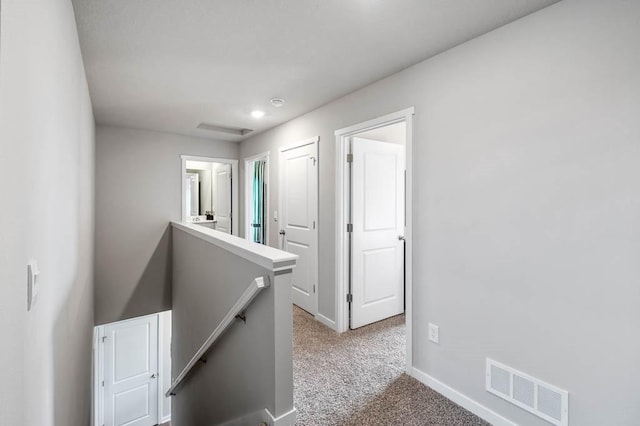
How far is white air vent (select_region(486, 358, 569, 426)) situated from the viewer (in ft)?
5.10

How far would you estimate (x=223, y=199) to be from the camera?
5535 millimetres

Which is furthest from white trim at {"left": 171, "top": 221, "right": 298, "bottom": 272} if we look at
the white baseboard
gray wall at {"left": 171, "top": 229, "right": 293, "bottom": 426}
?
the white baseboard

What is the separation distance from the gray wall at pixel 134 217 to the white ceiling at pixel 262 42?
1.33m

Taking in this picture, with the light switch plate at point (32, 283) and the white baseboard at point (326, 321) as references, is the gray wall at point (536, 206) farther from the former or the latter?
the light switch plate at point (32, 283)

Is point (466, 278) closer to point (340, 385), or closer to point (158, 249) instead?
point (340, 385)

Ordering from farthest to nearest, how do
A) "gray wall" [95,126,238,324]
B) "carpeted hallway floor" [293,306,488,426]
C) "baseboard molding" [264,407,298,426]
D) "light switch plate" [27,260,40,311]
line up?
1. "gray wall" [95,126,238,324]
2. "carpeted hallway floor" [293,306,488,426]
3. "baseboard molding" [264,407,298,426]
4. "light switch plate" [27,260,40,311]

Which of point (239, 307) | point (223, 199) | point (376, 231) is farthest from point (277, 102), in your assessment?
point (223, 199)

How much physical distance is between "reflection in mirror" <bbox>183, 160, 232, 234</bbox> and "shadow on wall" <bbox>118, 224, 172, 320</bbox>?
100 cm

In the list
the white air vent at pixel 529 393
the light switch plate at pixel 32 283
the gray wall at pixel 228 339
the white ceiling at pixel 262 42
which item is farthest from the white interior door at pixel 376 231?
the light switch plate at pixel 32 283

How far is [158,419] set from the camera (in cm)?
533

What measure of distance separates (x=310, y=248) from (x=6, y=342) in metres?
2.83

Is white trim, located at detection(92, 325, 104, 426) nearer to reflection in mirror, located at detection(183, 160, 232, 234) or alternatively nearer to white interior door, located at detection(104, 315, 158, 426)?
white interior door, located at detection(104, 315, 158, 426)

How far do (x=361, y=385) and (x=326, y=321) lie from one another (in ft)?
3.29

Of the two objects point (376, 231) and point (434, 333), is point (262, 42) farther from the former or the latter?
point (434, 333)
